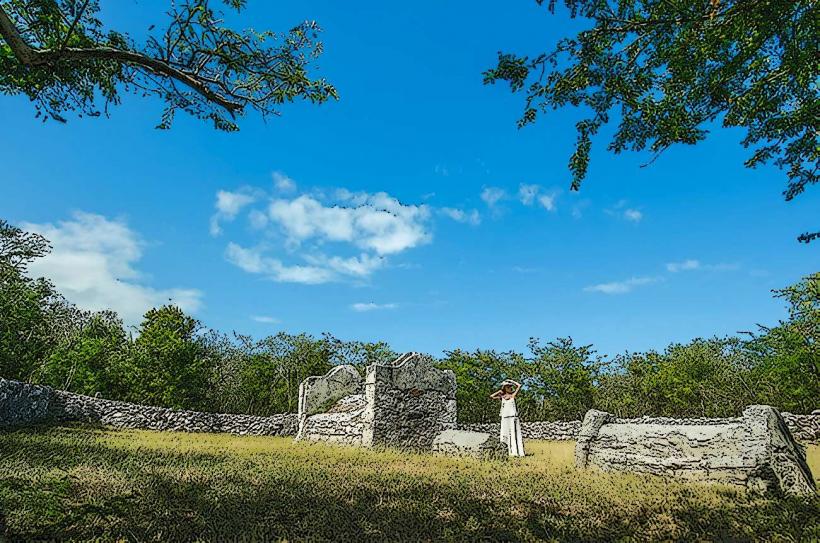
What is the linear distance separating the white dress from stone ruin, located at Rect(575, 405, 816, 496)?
3.46 m

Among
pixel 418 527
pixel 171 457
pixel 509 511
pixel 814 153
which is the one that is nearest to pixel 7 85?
pixel 171 457

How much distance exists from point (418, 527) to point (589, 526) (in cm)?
210

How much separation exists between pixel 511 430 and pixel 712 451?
6.31 metres

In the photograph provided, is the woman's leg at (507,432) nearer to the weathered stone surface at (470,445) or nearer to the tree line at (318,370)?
the weathered stone surface at (470,445)

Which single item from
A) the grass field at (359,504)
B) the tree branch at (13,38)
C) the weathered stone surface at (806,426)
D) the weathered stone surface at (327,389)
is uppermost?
the tree branch at (13,38)

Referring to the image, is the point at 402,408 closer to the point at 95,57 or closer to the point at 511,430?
the point at 511,430

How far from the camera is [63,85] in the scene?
7.78 meters

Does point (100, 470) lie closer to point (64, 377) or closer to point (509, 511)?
point (509, 511)

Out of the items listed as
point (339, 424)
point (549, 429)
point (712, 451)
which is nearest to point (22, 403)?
point (339, 424)

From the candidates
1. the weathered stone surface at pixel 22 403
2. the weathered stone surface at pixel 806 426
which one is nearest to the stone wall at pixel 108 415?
the weathered stone surface at pixel 22 403

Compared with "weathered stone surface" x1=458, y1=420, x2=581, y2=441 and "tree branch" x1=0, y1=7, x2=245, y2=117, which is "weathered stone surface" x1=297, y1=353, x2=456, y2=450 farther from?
"tree branch" x1=0, y1=7, x2=245, y2=117

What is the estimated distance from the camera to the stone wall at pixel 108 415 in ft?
55.4

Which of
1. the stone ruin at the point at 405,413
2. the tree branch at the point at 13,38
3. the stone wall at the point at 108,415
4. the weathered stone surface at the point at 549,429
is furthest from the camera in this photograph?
the weathered stone surface at the point at 549,429

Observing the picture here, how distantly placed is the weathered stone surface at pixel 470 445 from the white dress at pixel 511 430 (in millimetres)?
661
